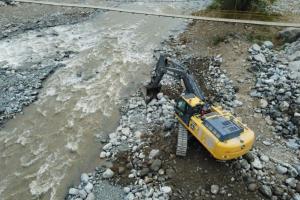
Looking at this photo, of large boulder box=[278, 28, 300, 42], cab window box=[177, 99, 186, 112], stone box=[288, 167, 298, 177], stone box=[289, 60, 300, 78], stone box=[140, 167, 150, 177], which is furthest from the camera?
large boulder box=[278, 28, 300, 42]

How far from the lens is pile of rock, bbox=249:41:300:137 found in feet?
39.8

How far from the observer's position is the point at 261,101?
13.2m

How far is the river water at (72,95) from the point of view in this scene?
11.1 m

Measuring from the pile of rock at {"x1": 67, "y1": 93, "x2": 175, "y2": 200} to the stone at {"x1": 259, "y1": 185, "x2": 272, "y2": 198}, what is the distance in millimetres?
2685

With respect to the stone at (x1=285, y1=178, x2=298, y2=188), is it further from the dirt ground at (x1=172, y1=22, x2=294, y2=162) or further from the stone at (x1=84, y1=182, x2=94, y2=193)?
the stone at (x1=84, y1=182, x2=94, y2=193)

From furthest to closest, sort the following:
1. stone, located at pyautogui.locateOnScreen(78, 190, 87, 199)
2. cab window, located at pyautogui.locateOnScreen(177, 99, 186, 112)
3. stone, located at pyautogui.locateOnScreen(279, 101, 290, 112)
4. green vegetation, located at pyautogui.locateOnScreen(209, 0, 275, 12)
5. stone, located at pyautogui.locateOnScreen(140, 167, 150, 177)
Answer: green vegetation, located at pyautogui.locateOnScreen(209, 0, 275, 12)
stone, located at pyautogui.locateOnScreen(279, 101, 290, 112)
cab window, located at pyautogui.locateOnScreen(177, 99, 186, 112)
stone, located at pyautogui.locateOnScreen(140, 167, 150, 177)
stone, located at pyautogui.locateOnScreen(78, 190, 87, 199)

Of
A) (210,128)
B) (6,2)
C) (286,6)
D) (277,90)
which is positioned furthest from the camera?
(6,2)

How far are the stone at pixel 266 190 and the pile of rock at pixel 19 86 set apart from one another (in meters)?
9.67

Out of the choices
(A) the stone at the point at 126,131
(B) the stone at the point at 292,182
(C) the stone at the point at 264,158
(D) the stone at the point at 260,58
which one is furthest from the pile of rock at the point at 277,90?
(A) the stone at the point at 126,131

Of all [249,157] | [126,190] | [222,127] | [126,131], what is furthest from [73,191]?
[249,157]

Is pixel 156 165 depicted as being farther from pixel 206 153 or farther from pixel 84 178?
pixel 84 178

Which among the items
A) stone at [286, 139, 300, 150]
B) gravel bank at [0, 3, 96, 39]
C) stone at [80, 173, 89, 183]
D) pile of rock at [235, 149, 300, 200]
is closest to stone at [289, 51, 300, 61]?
stone at [286, 139, 300, 150]

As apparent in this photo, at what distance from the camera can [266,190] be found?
9.70 m

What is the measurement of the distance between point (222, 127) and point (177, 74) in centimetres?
348
